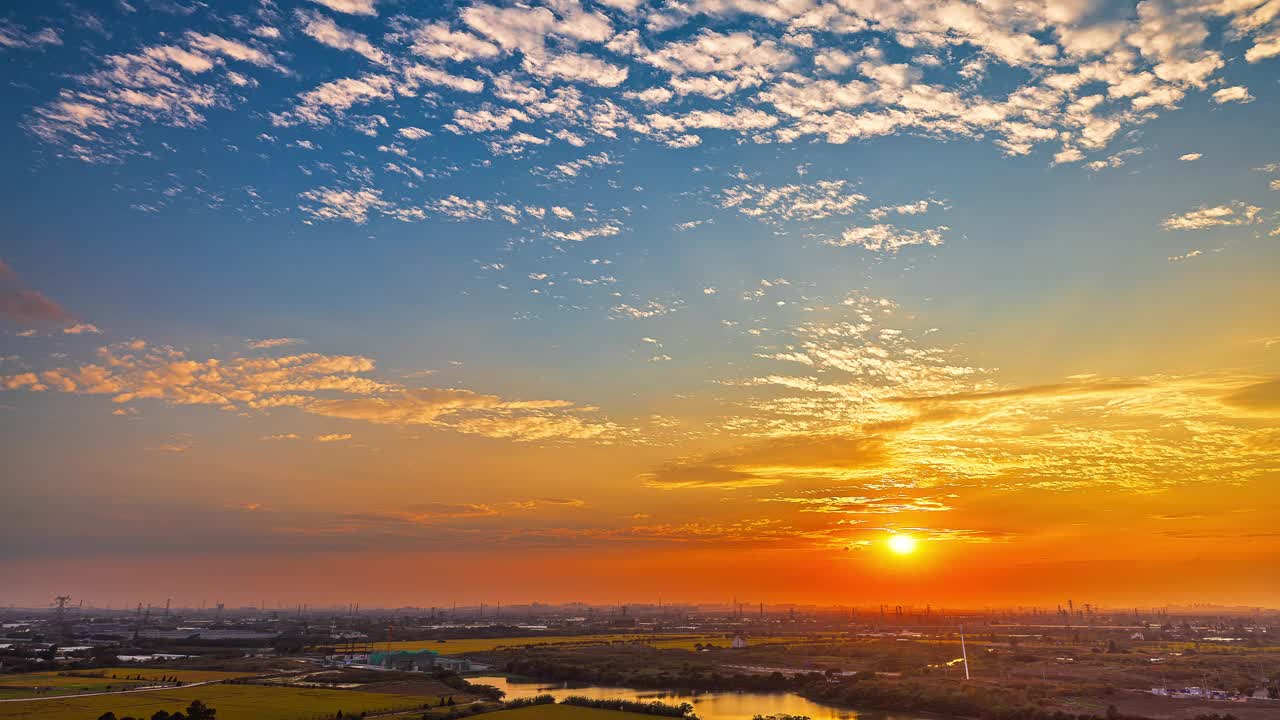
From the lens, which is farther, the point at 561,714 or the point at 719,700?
the point at 719,700

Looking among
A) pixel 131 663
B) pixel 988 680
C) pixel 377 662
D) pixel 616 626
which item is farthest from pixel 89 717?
pixel 616 626

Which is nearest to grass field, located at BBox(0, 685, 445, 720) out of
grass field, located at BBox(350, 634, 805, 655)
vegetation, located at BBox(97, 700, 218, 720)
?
vegetation, located at BBox(97, 700, 218, 720)

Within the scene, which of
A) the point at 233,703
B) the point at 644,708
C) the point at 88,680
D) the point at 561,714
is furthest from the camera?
the point at 88,680

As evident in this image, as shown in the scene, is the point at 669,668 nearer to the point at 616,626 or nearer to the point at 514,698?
the point at 514,698

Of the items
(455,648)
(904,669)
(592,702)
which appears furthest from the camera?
(455,648)

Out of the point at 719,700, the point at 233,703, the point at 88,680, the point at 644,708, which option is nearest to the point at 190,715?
the point at 233,703

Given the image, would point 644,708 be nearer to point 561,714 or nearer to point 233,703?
point 561,714
